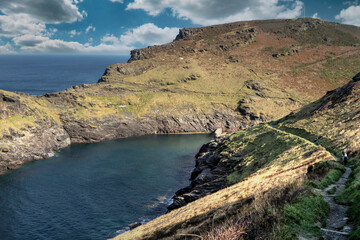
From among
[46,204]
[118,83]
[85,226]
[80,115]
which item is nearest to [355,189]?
[85,226]

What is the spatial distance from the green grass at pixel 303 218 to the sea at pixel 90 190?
38307 mm

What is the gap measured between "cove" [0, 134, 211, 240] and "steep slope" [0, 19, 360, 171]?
12427mm

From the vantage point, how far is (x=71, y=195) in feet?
197

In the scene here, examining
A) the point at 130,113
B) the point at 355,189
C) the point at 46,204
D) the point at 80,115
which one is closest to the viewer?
the point at 355,189

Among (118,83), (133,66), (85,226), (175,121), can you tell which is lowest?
(85,226)

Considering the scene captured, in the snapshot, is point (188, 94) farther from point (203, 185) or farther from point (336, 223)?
point (336, 223)

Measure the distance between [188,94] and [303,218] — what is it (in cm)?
13595

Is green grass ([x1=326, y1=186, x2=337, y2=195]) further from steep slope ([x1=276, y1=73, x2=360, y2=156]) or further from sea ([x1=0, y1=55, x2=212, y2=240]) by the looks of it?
sea ([x1=0, y1=55, x2=212, y2=240])

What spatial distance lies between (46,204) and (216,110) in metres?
97.4

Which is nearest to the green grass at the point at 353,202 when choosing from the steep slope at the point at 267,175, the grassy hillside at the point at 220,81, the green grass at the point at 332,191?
the steep slope at the point at 267,175

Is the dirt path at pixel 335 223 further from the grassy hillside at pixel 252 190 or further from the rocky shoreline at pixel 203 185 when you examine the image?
the rocky shoreline at pixel 203 185

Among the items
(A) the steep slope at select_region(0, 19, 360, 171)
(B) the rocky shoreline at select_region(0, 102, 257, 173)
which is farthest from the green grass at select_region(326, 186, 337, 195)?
(A) the steep slope at select_region(0, 19, 360, 171)

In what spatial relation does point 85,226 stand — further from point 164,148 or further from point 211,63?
point 211,63

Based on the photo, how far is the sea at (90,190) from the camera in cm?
4766
